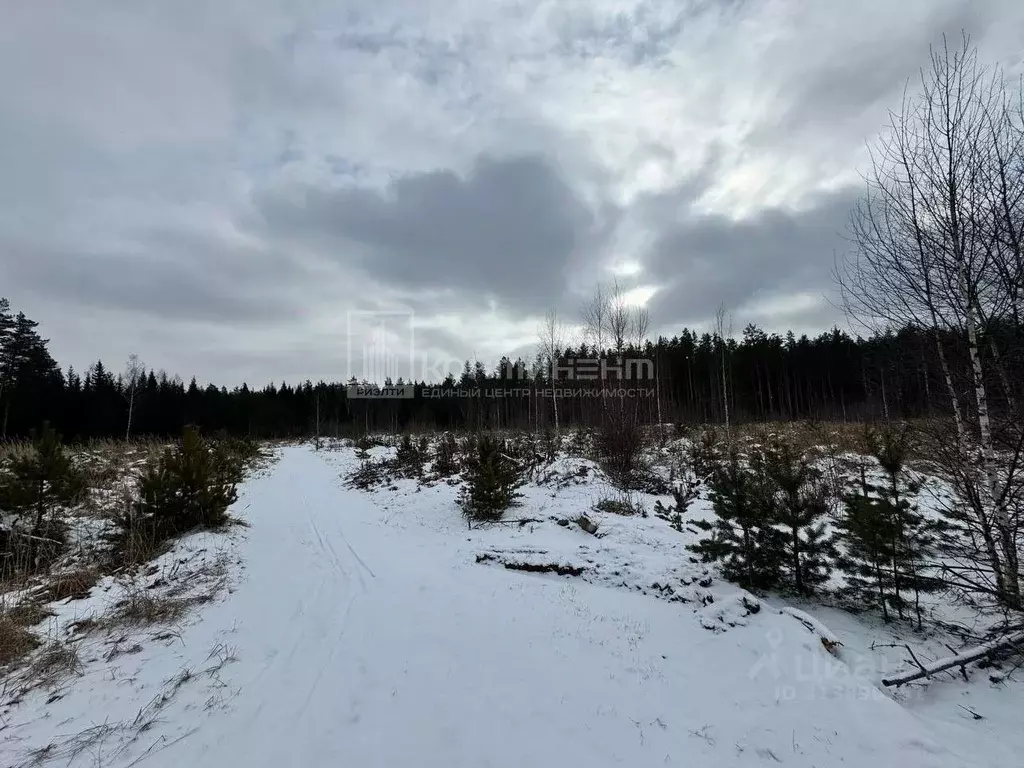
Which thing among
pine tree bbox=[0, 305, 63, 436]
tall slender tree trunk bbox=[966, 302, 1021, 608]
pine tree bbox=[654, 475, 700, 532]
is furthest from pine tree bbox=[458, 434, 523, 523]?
pine tree bbox=[0, 305, 63, 436]

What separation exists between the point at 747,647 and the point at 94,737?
20.2 ft

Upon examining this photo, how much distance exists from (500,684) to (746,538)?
13.0 feet

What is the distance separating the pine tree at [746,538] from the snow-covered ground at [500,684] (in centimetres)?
37

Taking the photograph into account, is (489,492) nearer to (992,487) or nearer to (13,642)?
(13,642)

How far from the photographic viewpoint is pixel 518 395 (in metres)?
46.9

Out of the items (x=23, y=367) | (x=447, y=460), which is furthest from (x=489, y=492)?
(x=23, y=367)

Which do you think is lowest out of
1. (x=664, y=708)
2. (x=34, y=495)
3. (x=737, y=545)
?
(x=664, y=708)

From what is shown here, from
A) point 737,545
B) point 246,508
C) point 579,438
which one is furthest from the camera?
point 579,438

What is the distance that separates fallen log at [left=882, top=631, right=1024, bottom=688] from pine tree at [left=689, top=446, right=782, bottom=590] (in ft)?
6.31

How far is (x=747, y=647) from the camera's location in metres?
4.82

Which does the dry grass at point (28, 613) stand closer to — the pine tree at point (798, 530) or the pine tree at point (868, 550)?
the pine tree at point (798, 530)

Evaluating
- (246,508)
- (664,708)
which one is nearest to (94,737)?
(664,708)

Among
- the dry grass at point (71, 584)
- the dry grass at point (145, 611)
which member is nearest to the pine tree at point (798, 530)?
the dry grass at point (145, 611)

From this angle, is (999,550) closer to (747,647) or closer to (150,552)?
(747,647)
